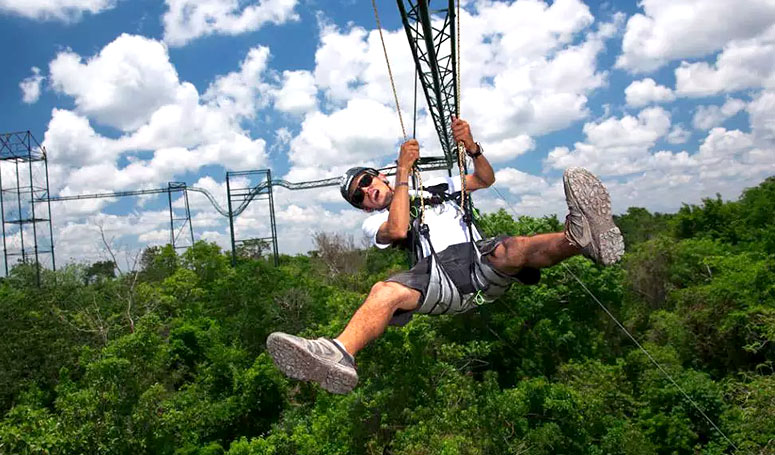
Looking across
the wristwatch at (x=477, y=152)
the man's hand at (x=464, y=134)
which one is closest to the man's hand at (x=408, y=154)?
the man's hand at (x=464, y=134)

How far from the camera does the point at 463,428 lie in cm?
1369

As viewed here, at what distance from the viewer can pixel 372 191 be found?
3.42 m

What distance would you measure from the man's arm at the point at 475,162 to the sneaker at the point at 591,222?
93 centimetres

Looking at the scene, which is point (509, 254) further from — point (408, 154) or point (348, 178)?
point (348, 178)

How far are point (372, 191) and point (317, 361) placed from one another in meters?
1.21

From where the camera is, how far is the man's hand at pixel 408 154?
10.5 feet

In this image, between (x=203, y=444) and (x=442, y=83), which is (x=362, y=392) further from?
(x=442, y=83)

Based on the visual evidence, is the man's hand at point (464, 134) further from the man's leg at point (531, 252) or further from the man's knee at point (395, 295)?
the man's knee at point (395, 295)

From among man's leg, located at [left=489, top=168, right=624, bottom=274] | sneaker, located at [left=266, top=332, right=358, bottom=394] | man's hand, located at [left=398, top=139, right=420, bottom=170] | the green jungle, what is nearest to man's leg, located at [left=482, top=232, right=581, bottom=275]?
man's leg, located at [left=489, top=168, right=624, bottom=274]

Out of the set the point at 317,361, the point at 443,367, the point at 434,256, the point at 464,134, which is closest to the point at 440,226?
the point at 434,256

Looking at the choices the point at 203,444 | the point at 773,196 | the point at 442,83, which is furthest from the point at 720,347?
the point at 203,444

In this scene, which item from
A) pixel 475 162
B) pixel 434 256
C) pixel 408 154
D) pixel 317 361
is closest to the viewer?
pixel 317 361

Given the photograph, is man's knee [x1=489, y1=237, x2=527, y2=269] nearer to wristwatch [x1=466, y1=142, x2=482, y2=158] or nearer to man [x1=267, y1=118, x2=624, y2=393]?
man [x1=267, y1=118, x2=624, y2=393]

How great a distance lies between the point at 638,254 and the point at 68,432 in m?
25.1
